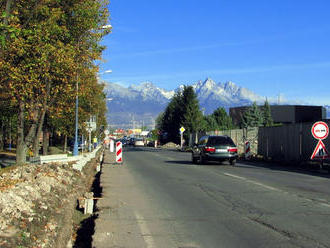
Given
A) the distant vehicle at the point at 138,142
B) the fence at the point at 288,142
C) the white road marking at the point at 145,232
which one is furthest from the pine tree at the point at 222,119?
the white road marking at the point at 145,232

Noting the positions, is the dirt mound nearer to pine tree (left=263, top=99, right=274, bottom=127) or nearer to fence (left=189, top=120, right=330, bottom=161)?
fence (left=189, top=120, right=330, bottom=161)

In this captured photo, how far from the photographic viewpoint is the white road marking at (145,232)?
21.9 feet

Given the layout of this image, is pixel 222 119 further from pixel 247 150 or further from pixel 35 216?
pixel 35 216

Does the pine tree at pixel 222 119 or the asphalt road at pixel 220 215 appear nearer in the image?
the asphalt road at pixel 220 215

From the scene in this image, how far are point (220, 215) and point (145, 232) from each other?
2.12 m

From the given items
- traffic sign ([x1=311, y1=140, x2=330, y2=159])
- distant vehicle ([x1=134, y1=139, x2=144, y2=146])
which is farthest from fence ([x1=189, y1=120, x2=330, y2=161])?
distant vehicle ([x1=134, y1=139, x2=144, y2=146])

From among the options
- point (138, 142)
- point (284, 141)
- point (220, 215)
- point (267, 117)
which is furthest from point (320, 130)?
point (267, 117)

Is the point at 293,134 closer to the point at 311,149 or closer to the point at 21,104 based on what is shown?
the point at 311,149

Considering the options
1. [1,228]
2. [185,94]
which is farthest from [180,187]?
[185,94]

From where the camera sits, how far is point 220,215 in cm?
900

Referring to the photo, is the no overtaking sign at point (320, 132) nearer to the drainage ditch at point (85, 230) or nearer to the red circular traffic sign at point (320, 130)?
the red circular traffic sign at point (320, 130)

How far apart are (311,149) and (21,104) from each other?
51.6 feet

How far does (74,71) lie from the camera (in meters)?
23.9

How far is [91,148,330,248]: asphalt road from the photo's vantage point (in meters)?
6.85
